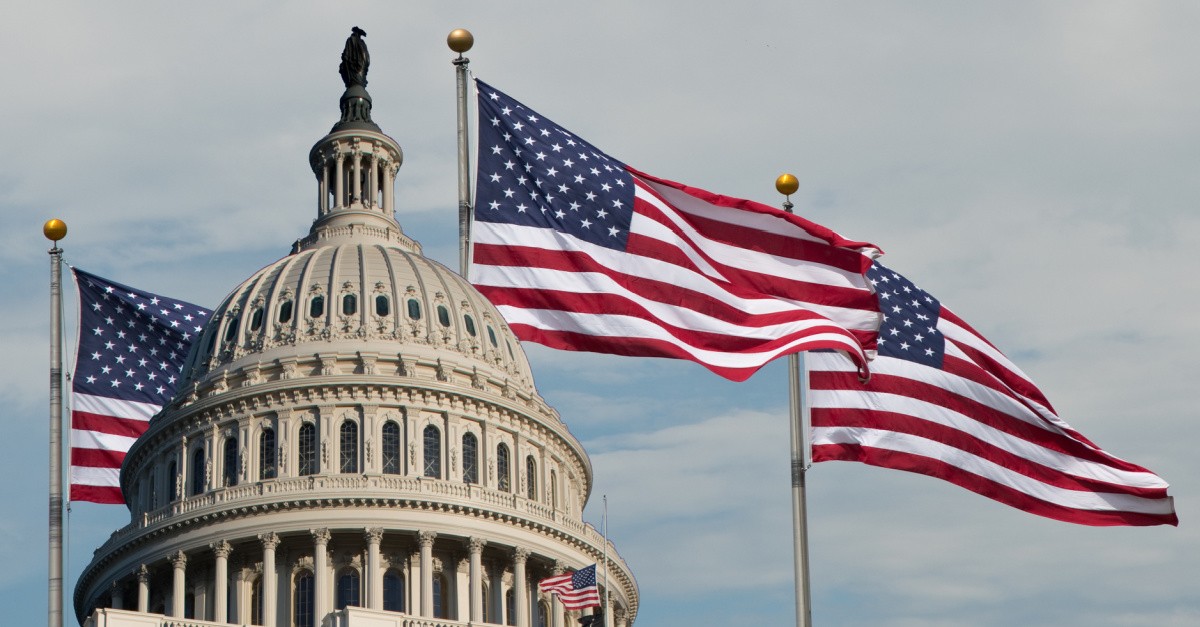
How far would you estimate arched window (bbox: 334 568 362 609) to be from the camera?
10015 cm

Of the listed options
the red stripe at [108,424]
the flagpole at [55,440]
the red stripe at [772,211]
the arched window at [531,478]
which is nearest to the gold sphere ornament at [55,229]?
the flagpole at [55,440]

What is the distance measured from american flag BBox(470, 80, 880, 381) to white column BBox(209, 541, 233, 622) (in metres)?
51.9

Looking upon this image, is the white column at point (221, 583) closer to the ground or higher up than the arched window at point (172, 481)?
closer to the ground

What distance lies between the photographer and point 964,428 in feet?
163

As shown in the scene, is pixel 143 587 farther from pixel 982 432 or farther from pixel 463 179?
pixel 982 432

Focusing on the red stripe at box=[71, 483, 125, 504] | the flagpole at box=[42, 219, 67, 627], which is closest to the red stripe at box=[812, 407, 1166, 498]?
the flagpole at box=[42, 219, 67, 627]

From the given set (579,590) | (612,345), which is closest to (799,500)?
(612,345)

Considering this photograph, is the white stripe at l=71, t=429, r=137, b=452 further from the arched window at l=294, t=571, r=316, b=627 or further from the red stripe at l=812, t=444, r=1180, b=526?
the red stripe at l=812, t=444, r=1180, b=526

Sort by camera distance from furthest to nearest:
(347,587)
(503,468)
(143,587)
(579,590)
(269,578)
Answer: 1. (503,468)
2. (143,587)
3. (347,587)
4. (269,578)
5. (579,590)

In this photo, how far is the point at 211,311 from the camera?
113 meters

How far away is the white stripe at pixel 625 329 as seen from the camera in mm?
47469

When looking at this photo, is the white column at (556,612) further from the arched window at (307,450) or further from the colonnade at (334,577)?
the arched window at (307,450)

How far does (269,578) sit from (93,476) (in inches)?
364

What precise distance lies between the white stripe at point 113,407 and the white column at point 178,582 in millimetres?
6733
